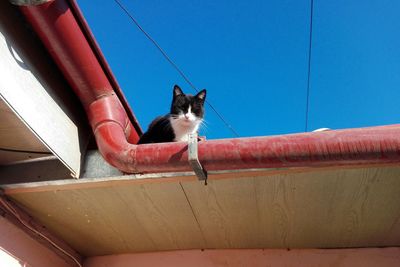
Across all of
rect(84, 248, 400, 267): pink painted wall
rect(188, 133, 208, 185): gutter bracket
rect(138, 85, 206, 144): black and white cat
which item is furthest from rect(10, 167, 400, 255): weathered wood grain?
rect(138, 85, 206, 144): black and white cat

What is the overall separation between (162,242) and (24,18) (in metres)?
1.40

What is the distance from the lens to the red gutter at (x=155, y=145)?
3.91 ft

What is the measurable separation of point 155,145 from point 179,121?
829 mm

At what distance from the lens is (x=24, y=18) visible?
1.49m

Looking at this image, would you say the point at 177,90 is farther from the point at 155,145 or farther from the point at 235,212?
the point at 155,145

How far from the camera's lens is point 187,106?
2336mm

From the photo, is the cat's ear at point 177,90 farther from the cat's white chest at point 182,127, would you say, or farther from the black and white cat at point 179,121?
the cat's white chest at point 182,127

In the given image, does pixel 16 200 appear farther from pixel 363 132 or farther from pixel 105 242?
pixel 363 132

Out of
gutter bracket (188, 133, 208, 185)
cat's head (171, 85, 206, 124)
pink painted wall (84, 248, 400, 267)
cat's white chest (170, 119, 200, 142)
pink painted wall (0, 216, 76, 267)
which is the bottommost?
pink painted wall (84, 248, 400, 267)

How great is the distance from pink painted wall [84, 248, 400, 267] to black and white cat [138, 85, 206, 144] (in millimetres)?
720

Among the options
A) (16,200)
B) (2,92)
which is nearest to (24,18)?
(2,92)

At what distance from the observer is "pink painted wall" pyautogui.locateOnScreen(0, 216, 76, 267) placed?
175 centimetres

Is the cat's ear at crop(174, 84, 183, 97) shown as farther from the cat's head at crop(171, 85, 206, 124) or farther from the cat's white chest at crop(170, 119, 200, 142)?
the cat's white chest at crop(170, 119, 200, 142)

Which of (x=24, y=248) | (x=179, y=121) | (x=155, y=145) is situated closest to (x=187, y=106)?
(x=179, y=121)
